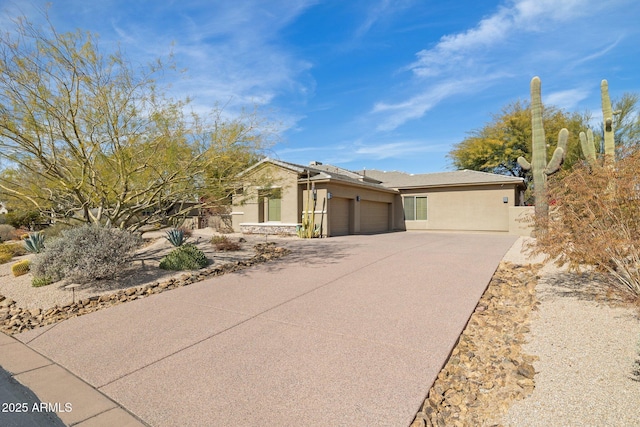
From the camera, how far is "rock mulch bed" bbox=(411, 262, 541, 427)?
110 inches

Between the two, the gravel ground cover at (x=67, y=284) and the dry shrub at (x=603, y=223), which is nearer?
the dry shrub at (x=603, y=223)

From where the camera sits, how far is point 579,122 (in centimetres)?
2622

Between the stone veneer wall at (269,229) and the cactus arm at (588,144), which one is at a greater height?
the cactus arm at (588,144)

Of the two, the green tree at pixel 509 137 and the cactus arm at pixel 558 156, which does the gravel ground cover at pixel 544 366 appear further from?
the green tree at pixel 509 137

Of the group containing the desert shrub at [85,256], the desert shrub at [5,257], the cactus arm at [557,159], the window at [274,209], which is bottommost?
the desert shrub at [5,257]

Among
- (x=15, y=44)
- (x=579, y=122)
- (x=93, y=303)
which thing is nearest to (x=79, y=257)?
(x=93, y=303)

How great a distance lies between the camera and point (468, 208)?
1983cm

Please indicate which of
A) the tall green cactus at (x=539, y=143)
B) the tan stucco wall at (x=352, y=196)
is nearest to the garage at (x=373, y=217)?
the tan stucco wall at (x=352, y=196)

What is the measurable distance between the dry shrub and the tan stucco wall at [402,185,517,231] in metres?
14.8

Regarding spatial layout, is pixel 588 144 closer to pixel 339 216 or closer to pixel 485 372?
pixel 339 216

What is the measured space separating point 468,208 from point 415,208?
3.26 meters

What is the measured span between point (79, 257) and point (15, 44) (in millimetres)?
4305

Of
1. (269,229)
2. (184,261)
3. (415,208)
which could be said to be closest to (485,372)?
(184,261)

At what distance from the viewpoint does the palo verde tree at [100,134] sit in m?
6.41
